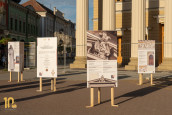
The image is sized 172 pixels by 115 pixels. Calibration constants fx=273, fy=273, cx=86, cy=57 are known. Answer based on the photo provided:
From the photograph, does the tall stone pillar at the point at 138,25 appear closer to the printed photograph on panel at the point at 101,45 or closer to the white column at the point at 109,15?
the white column at the point at 109,15

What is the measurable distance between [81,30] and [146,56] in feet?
47.6

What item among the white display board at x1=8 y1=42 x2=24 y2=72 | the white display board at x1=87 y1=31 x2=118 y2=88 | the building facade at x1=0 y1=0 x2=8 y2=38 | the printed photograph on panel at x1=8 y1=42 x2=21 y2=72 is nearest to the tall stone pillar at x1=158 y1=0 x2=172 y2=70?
the white display board at x1=8 y1=42 x2=24 y2=72

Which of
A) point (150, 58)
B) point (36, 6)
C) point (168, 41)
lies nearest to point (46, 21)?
point (36, 6)

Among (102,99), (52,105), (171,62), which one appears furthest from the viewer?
(171,62)

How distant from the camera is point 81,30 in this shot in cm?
2905

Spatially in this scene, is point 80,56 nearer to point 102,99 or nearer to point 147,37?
point 147,37

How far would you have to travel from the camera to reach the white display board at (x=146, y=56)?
600 inches

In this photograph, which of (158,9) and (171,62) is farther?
(158,9)

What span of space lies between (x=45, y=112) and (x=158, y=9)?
26152 mm

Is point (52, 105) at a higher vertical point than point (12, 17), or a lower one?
lower

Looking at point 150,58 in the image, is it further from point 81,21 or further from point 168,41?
point 81,21

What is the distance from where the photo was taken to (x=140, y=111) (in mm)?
8086

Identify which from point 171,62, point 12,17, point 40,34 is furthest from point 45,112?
→ point 40,34

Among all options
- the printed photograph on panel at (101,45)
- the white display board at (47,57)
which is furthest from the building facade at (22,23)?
the printed photograph on panel at (101,45)
